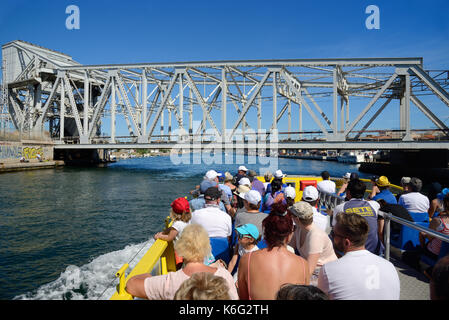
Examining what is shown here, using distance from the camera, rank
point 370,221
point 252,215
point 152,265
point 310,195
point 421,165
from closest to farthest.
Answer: point 152,265 < point 370,221 < point 252,215 < point 310,195 < point 421,165

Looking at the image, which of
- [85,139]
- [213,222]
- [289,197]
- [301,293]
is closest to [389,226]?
[289,197]

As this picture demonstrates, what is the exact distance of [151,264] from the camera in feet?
12.1

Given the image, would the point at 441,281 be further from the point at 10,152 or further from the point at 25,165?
the point at 10,152

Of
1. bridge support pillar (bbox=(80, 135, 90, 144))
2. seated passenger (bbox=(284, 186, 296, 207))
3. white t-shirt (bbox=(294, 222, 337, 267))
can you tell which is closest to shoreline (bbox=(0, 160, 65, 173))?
bridge support pillar (bbox=(80, 135, 90, 144))

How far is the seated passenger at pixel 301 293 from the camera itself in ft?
5.93

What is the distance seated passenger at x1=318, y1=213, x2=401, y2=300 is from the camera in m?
2.50

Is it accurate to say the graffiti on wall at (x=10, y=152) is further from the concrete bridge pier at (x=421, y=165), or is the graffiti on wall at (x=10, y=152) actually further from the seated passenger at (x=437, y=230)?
the concrete bridge pier at (x=421, y=165)

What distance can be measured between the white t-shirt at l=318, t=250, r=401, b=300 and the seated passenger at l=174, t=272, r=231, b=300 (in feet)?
4.03

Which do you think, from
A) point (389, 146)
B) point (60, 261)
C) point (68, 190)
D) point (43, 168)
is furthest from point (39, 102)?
point (389, 146)

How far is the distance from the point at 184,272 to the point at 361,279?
5.43ft

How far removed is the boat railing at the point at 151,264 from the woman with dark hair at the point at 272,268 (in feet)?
4.14

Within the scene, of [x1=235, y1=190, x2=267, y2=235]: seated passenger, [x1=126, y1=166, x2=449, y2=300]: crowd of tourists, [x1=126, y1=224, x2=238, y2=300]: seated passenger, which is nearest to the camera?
[x1=126, y1=166, x2=449, y2=300]: crowd of tourists

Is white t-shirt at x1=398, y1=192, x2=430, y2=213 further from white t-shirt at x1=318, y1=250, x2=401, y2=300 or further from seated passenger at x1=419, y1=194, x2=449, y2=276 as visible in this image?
white t-shirt at x1=318, y1=250, x2=401, y2=300

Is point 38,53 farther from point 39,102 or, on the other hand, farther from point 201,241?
point 201,241
